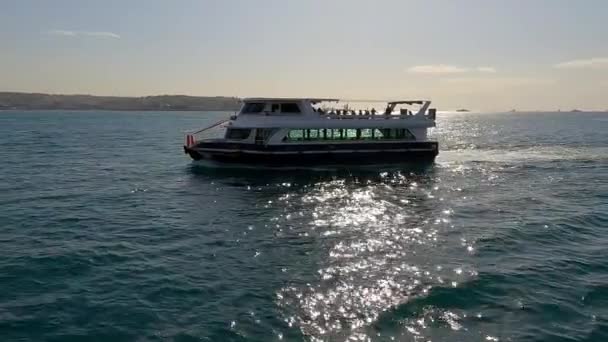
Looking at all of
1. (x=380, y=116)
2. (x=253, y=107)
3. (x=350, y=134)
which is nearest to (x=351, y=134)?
(x=350, y=134)

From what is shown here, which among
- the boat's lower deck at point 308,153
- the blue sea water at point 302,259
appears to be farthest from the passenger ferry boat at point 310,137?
the blue sea water at point 302,259

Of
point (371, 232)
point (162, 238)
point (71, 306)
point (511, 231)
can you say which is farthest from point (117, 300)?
point (511, 231)

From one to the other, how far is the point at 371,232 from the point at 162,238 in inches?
388

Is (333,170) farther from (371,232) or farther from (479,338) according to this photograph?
(479,338)

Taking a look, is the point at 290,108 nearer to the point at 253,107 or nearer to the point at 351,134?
the point at 253,107

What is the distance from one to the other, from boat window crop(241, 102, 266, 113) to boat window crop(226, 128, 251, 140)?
1.84 metres

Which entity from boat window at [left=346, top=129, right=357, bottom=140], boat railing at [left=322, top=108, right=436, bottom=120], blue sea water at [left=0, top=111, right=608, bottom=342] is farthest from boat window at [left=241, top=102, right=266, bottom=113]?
boat window at [left=346, top=129, right=357, bottom=140]

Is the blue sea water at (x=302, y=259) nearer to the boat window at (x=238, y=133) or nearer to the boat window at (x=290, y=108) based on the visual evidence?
the boat window at (x=238, y=133)

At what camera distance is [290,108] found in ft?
140

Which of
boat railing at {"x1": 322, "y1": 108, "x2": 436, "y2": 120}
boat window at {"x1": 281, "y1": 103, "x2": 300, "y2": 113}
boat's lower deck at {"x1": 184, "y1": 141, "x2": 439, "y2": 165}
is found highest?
boat window at {"x1": 281, "y1": 103, "x2": 300, "y2": 113}

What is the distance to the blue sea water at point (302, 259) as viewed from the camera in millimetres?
13398

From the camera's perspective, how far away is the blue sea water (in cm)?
1340

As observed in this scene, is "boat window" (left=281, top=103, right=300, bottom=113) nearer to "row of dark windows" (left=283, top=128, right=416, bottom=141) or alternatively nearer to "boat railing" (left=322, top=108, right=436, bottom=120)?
"row of dark windows" (left=283, top=128, right=416, bottom=141)

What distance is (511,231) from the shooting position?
2316 cm
